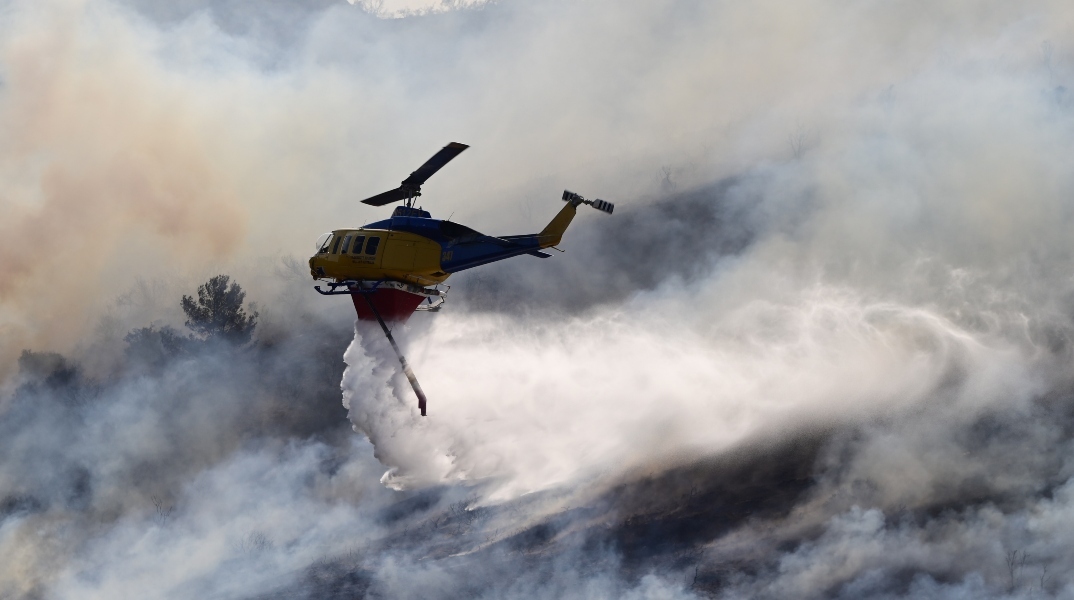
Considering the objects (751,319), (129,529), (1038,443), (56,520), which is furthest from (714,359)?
(56,520)

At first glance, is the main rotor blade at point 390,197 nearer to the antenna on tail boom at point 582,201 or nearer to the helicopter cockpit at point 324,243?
the helicopter cockpit at point 324,243

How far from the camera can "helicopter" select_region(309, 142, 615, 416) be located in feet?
175

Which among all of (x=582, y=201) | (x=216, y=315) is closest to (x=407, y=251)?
(x=582, y=201)

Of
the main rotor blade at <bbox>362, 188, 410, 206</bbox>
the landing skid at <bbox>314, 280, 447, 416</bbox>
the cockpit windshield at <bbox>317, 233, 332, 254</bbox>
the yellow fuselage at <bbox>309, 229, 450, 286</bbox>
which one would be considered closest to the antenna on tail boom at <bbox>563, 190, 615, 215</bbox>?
the yellow fuselage at <bbox>309, 229, 450, 286</bbox>

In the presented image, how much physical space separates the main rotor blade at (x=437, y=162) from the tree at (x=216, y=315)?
4438 centimetres

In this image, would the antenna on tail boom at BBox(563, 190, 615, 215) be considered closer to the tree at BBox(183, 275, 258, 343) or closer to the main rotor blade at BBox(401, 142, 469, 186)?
the main rotor blade at BBox(401, 142, 469, 186)

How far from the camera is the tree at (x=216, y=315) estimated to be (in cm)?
9275

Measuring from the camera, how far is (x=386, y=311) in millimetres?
54406

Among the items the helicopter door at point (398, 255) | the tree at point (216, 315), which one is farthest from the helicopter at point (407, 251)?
the tree at point (216, 315)

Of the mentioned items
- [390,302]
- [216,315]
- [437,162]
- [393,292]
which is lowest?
[390,302]

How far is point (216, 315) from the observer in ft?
305

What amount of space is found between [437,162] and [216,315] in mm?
48121

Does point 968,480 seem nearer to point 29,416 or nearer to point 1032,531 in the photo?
point 1032,531

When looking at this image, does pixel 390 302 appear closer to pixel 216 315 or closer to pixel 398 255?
pixel 398 255
